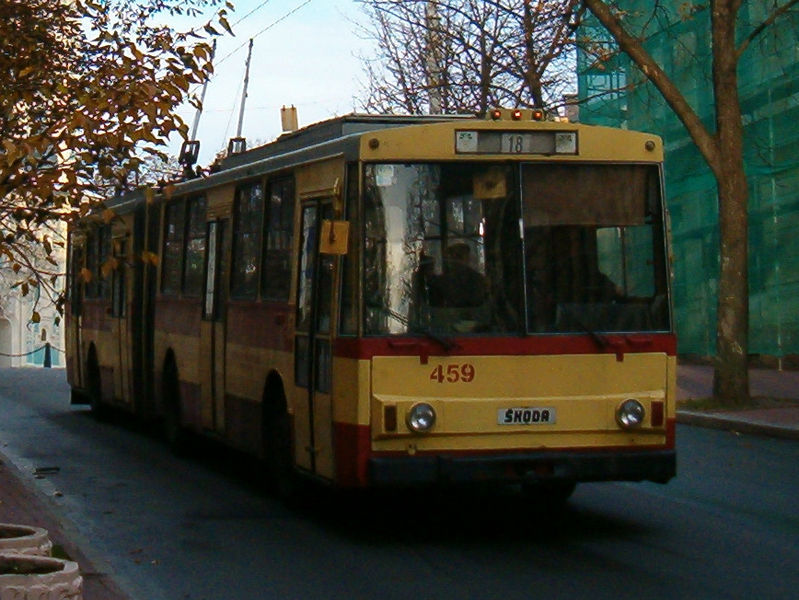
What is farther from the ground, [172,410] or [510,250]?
[510,250]

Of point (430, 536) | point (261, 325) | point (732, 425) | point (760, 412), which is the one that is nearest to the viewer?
point (430, 536)

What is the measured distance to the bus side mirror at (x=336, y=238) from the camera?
403 inches

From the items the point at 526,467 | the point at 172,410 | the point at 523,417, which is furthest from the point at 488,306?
the point at 172,410

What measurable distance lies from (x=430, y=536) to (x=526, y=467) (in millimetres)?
1013

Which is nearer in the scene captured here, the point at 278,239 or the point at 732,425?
the point at 278,239

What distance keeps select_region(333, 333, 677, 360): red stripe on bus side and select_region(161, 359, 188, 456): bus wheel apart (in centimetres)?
626

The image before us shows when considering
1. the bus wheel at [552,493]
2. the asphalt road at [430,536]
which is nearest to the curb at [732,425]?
the asphalt road at [430,536]

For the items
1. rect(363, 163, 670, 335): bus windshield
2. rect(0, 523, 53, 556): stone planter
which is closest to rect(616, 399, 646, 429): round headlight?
rect(363, 163, 670, 335): bus windshield

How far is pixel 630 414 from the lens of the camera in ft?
34.3

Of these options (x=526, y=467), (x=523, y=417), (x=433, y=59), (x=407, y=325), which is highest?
(x=433, y=59)

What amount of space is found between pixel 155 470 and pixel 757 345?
19.0 metres

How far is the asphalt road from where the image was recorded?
9.08 metres

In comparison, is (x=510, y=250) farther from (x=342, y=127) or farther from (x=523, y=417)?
(x=342, y=127)

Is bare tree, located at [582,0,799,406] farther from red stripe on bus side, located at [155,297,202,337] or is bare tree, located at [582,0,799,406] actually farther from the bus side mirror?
the bus side mirror
